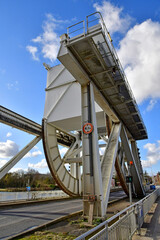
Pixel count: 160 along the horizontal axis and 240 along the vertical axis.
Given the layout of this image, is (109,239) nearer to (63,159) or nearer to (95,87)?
(95,87)

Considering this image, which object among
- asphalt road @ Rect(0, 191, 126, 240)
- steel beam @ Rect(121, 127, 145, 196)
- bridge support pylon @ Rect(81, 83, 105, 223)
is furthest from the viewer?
steel beam @ Rect(121, 127, 145, 196)

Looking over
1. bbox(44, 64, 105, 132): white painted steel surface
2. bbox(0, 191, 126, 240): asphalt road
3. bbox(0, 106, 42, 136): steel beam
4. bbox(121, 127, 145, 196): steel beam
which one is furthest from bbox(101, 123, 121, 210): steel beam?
bbox(0, 106, 42, 136): steel beam

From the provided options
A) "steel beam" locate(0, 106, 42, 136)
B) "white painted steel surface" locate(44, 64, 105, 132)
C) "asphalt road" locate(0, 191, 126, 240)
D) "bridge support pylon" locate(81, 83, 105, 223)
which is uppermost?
"white painted steel surface" locate(44, 64, 105, 132)

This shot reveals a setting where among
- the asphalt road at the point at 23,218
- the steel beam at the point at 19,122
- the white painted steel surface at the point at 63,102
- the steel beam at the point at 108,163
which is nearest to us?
the asphalt road at the point at 23,218

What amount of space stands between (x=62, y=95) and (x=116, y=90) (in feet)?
38.2

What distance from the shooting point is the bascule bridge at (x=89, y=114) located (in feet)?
23.2

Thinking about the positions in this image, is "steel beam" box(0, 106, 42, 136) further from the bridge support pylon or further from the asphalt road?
the bridge support pylon

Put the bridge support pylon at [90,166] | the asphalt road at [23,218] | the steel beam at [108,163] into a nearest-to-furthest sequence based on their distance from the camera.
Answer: the asphalt road at [23,218] → the bridge support pylon at [90,166] → the steel beam at [108,163]

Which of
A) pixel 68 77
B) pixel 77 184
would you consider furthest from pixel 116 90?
pixel 77 184

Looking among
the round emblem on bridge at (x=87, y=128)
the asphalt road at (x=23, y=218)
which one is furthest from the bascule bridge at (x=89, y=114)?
the asphalt road at (x=23, y=218)

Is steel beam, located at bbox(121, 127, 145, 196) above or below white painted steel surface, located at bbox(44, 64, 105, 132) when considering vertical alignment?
below

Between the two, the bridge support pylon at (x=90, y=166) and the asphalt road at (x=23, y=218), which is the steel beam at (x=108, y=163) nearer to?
the bridge support pylon at (x=90, y=166)

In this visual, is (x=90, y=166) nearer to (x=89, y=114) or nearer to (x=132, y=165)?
(x=89, y=114)

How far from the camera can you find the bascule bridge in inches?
279
